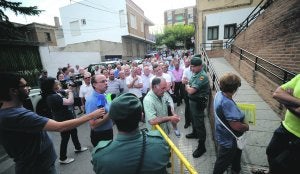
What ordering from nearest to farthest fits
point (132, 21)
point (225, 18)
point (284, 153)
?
point (284, 153) → point (225, 18) → point (132, 21)

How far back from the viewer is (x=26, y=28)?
13125 millimetres

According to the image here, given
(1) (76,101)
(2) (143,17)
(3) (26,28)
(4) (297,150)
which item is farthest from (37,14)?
(2) (143,17)

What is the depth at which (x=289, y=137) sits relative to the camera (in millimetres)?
2160

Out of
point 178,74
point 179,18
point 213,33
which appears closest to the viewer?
point 178,74

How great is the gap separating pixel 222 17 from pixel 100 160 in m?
22.0

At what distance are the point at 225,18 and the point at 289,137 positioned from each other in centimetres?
2042

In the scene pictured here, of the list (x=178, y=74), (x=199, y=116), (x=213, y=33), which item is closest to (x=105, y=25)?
(x=213, y=33)

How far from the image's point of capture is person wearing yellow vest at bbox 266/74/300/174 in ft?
6.66

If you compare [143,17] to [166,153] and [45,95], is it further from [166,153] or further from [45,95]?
[166,153]

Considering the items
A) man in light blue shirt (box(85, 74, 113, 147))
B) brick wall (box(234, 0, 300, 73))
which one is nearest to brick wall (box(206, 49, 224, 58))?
brick wall (box(234, 0, 300, 73))

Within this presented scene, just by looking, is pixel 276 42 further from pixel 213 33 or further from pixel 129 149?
pixel 213 33

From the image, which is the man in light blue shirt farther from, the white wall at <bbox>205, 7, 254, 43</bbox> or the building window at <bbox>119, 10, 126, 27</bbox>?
the building window at <bbox>119, 10, 126, 27</bbox>

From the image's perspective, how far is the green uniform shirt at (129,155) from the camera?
1234 mm

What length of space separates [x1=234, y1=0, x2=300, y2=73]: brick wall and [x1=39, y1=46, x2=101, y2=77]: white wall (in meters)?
13.0
